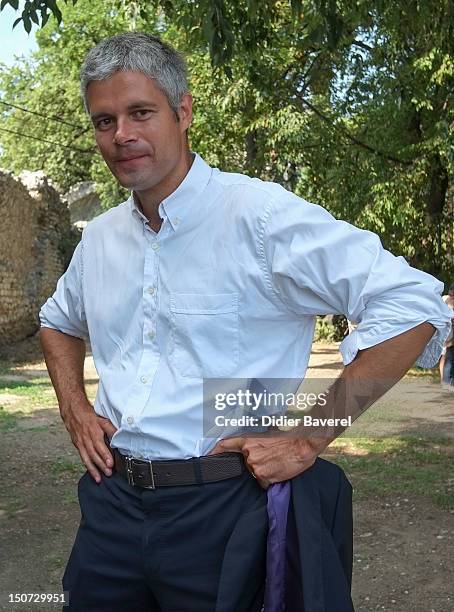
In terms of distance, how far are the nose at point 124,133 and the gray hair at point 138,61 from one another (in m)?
0.11

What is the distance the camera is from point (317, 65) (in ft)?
50.5

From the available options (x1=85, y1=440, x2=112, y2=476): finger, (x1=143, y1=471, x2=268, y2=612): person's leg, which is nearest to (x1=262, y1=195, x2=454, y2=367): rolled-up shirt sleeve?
(x1=143, y1=471, x2=268, y2=612): person's leg

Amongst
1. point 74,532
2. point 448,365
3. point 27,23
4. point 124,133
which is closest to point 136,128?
point 124,133

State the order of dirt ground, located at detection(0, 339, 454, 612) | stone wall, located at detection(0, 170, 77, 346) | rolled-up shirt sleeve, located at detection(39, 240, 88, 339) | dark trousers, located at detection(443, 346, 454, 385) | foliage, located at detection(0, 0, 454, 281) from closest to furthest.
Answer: rolled-up shirt sleeve, located at detection(39, 240, 88, 339) < dirt ground, located at detection(0, 339, 454, 612) < dark trousers, located at detection(443, 346, 454, 385) < foliage, located at detection(0, 0, 454, 281) < stone wall, located at detection(0, 170, 77, 346)

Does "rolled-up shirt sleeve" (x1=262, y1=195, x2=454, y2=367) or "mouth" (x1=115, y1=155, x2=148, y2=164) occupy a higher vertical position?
"mouth" (x1=115, y1=155, x2=148, y2=164)

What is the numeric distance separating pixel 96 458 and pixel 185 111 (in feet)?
2.86

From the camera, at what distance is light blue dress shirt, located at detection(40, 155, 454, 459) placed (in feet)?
6.13

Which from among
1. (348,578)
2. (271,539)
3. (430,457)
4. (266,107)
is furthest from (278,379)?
(266,107)

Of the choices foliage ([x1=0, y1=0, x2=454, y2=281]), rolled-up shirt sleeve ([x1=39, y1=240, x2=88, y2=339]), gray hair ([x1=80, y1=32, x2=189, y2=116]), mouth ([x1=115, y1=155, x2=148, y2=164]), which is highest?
foliage ([x1=0, y1=0, x2=454, y2=281])

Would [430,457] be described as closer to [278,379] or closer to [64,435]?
[64,435]

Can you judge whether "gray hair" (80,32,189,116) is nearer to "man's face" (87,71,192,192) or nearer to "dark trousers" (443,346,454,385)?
"man's face" (87,71,192,192)

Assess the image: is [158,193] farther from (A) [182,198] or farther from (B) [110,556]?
(B) [110,556]

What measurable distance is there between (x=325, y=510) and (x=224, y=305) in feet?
1.70

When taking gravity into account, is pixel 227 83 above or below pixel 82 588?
above
